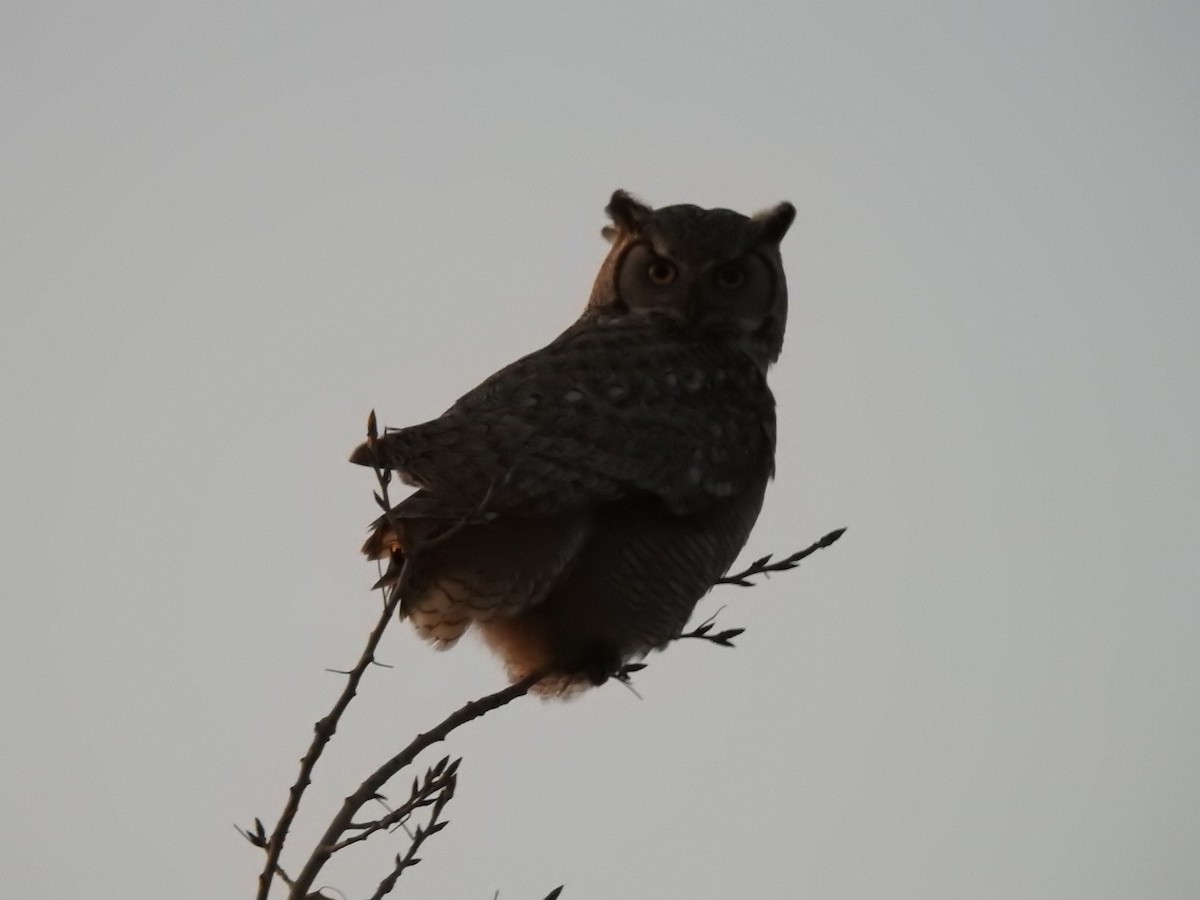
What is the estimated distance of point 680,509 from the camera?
3.81 metres

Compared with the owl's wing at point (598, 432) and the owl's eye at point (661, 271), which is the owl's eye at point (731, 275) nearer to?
the owl's eye at point (661, 271)

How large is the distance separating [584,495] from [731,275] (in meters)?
1.43

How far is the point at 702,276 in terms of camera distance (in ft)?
15.4

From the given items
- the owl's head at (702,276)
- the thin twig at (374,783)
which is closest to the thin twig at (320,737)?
the thin twig at (374,783)

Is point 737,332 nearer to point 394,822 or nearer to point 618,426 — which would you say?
point 618,426

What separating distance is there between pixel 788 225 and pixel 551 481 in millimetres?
1981

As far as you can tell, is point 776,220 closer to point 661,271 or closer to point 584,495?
point 661,271

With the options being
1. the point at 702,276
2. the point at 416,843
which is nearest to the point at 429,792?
the point at 416,843

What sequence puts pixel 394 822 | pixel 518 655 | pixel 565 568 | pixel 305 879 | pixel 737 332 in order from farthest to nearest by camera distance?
pixel 737 332, pixel 518 655, pixel 565 568, pixel 394 822, pixel 305 879

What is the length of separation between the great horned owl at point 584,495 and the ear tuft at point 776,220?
666 millimetres

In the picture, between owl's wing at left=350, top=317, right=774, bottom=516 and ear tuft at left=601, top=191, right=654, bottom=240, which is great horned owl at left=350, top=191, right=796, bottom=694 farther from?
ear tuft at left=601, top=191, right=654, bottom=240

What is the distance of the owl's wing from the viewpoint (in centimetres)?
347

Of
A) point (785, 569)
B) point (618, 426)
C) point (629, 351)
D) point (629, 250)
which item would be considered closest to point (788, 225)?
point (629, 250)

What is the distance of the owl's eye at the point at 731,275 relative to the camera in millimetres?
4762
